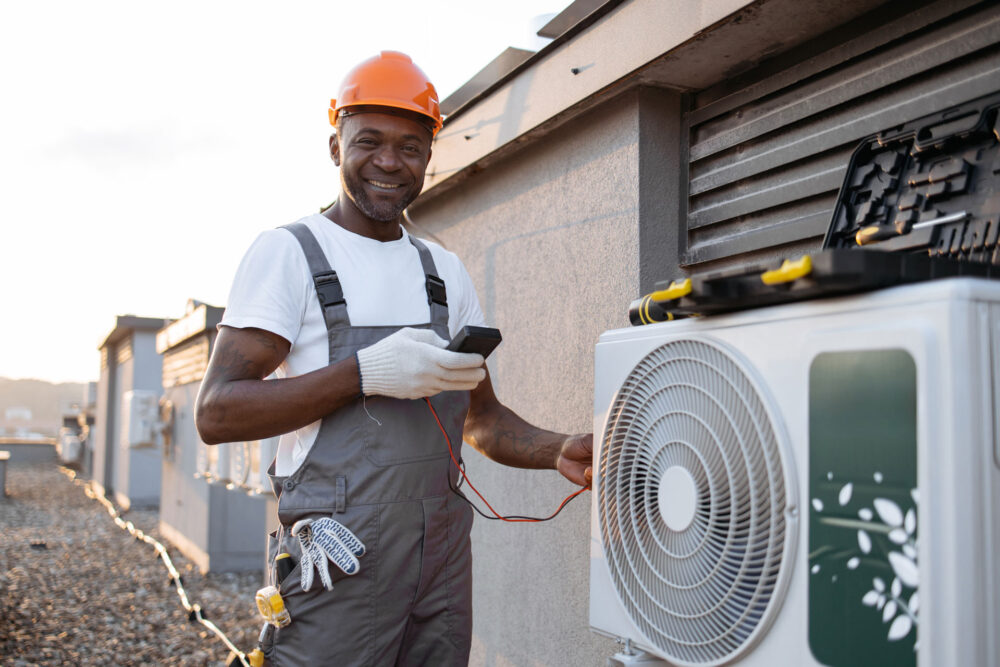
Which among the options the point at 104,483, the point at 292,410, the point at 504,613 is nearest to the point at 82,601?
the point at 504,613

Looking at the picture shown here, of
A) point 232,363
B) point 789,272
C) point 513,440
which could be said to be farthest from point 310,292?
point 789,272

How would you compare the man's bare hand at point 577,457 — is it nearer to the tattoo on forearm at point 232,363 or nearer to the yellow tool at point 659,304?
the yellow tool at point 659,304

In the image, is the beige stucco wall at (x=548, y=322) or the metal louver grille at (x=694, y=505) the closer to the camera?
the metal louver grille at (x=694, y=505)

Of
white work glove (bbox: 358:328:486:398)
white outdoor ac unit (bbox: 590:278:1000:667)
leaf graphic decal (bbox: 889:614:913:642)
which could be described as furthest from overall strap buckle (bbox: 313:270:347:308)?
leaf graphic decal (bbox: 889:614:913:642)

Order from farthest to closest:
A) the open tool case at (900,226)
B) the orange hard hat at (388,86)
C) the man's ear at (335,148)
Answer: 1. the man's ear at (335,148)
2. the orange hard hat at (388,86)
3. the open tool case at (900,226)

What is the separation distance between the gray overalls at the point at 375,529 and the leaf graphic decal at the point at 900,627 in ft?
3.32

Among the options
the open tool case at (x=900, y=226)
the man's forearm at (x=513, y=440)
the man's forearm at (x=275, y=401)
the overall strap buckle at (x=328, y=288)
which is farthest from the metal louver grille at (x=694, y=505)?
the overall strap buckle at (x=328, y=288)

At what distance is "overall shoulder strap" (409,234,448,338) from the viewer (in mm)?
1912

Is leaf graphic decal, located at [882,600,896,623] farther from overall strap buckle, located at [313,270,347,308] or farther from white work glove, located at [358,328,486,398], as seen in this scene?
overall strap buckle, located at [313,270,347,308]

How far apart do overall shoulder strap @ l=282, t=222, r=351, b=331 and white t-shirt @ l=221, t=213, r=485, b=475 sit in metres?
0.02

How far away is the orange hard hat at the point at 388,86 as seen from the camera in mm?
1859

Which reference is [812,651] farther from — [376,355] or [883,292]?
[376,355]

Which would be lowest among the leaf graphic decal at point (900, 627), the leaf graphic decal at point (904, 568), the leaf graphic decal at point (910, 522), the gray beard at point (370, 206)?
the leaf graphic decal at point (900, 627)

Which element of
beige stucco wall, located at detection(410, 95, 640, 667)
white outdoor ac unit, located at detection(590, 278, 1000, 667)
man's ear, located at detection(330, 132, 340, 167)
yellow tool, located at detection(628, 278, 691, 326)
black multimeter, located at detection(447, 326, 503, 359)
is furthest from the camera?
beige stucco wall, located at detection(410, 95, 640, 667)
